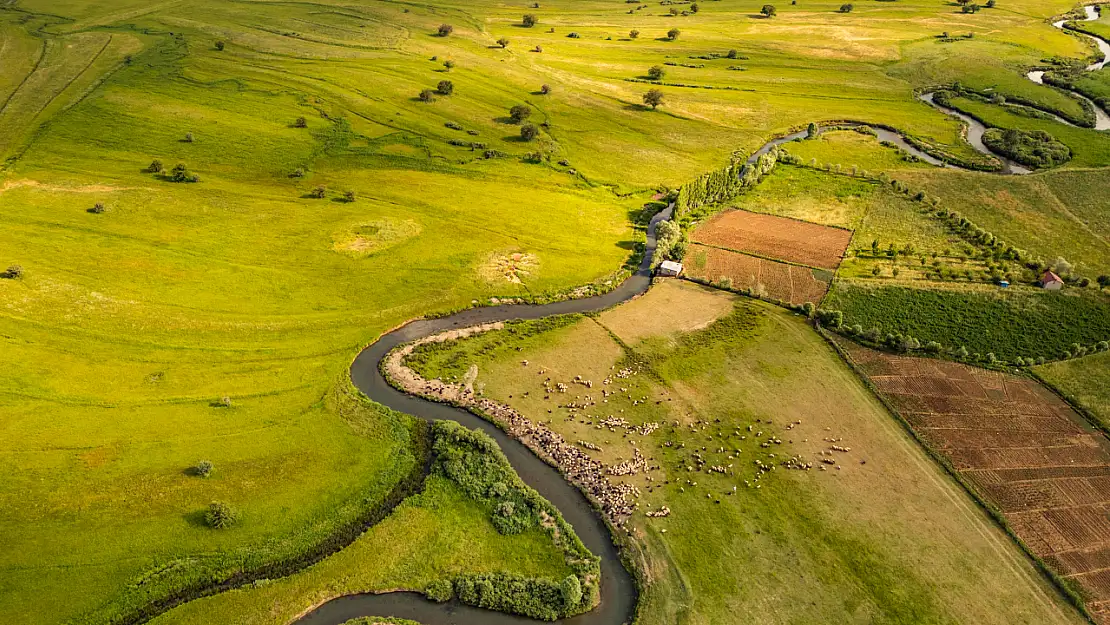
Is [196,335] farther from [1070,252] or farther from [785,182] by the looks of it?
[1070,252]

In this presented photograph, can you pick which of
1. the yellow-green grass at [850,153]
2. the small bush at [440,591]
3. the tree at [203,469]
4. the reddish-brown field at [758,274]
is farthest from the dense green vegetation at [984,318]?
the tree at [203,469]

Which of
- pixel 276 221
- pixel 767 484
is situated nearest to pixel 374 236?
pixel 276 221

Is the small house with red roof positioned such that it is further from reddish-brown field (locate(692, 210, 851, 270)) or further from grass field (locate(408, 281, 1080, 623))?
grass field (locate(408, 281, 1080, 623))

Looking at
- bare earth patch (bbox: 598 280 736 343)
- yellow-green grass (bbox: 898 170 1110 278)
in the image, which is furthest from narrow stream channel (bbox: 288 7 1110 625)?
yellow-green grass (bbox: 898 170 1110 278)

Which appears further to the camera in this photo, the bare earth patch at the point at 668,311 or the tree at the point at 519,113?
the tree at the point at 519,113

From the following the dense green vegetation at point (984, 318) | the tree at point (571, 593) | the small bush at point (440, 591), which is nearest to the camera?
the tree at point (571, 593)

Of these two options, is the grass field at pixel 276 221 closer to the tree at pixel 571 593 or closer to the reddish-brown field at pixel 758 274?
the reddish-brown field at pixel 758 274
